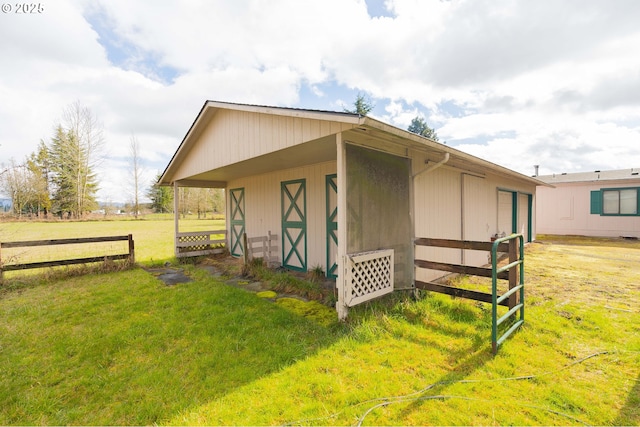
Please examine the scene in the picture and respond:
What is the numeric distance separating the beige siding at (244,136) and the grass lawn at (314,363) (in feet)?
8.56

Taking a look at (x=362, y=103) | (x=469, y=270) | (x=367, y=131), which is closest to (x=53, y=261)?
(x=367, y=131)

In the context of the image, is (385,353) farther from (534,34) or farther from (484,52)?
(484,52)

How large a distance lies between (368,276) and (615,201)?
15.9 metres

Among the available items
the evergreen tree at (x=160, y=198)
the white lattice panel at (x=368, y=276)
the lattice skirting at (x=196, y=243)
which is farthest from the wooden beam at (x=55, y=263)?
the evergreen tree at (x=160, y=198)

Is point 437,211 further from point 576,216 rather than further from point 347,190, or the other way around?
point 576,216

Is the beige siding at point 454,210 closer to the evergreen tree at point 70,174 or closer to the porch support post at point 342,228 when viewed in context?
the porch support post at point 342,228

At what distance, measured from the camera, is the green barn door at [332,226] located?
5.70 meters

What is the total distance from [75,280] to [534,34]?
1192 centimetres

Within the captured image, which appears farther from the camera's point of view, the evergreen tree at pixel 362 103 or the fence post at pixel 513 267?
the evergreen tree at pixel 362 103

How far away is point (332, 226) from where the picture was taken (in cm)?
578

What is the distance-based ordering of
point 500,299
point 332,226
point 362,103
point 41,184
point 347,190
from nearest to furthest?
point 500,299
point 347,190
point 332,226
point 41,184
point 362,103

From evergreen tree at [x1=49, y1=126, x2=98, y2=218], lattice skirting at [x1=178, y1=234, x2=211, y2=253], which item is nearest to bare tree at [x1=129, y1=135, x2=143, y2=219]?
evergreen tree at [x1=49, y1=126, x2=98, y2=218]

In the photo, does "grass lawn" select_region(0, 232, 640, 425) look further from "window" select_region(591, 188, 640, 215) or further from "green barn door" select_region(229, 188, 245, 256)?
"window" select_region(591, 188, 640, 215)

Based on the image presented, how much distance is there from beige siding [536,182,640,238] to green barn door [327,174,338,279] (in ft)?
47.6
